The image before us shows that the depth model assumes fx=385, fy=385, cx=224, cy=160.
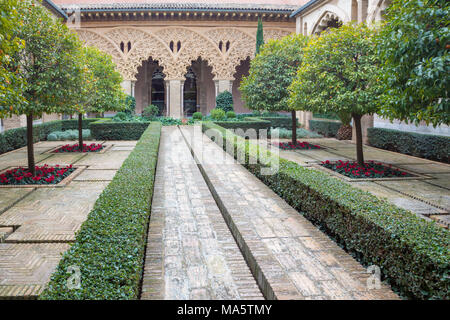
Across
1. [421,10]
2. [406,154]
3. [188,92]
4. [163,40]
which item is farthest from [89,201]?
[188,92]

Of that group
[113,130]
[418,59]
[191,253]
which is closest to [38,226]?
[191,253]

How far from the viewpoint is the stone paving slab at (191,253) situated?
10.4ft

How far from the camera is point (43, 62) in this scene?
764cm

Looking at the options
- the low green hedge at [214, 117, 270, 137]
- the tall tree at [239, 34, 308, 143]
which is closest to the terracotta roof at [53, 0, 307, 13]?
the low green hedge at [214, 117, 270, 137]

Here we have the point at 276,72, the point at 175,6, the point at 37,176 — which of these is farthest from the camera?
the point at 175,6

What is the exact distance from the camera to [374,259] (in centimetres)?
343

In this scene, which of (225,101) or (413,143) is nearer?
(413,143)

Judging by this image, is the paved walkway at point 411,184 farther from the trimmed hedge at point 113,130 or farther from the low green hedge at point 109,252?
the trimmed hedge at point 113,130

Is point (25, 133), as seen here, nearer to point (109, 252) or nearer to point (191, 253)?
point (191, 253)

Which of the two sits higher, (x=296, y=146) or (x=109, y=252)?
(x=296, y=146)

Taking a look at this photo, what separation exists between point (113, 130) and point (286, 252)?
13.4 meters

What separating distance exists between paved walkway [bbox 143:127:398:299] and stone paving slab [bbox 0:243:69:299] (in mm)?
959

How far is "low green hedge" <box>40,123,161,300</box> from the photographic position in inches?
96.0

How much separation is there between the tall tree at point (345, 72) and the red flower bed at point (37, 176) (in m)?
5.85
